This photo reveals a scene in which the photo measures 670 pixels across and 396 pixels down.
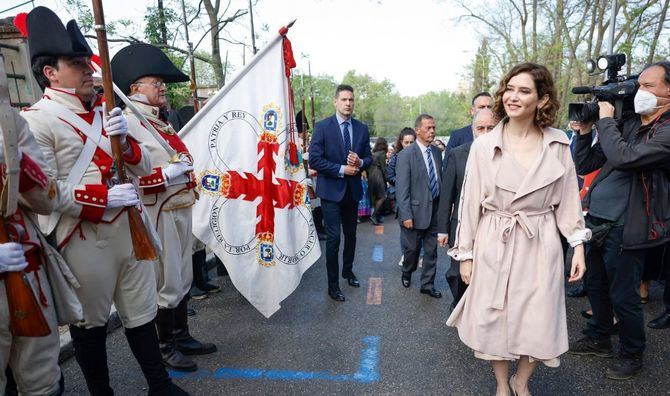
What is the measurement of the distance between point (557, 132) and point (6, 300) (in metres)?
2.72

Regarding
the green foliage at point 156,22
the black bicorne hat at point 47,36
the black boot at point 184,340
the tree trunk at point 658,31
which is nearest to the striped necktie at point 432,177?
the black boot at point 184,340

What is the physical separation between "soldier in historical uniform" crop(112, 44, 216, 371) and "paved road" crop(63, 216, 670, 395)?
395 millimetres

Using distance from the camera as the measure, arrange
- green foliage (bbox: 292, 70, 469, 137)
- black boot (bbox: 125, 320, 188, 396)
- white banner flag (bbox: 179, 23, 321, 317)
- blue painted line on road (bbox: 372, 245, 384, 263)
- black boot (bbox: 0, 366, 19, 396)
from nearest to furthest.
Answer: black boot (bbox: 0, 366, 19, 396) → black boot (bbox: 125, 320, 188, 396) → white banner flag (bbox: 179, 23, 321, 317) → blue painted line on road (bbox: 372, 245, 384, 263) → green foliage (bbox: 292, 70, 469, 137)

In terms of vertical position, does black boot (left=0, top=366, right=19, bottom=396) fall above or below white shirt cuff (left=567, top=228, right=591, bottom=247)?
below

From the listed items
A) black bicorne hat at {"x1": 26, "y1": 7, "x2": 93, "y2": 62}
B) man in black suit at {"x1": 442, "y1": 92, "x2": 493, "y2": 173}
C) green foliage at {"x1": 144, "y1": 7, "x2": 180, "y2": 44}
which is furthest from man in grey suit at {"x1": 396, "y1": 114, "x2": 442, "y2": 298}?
green foliage at {"x1": 144, "y1": 7, "x2": 180, "y2": 44}

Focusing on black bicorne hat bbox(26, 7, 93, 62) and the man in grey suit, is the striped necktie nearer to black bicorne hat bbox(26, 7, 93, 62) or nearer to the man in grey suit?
the man in grey suit

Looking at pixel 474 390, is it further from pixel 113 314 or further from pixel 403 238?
pixel 113 314

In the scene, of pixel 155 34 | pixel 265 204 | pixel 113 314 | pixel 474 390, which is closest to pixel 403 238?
pixel 265 204

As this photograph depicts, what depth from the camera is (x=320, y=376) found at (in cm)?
288

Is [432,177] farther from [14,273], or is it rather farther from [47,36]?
Answer: [14,273]

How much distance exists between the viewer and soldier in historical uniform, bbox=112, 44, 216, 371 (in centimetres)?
283

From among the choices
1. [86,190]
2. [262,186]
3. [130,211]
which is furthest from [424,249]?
[86,190]

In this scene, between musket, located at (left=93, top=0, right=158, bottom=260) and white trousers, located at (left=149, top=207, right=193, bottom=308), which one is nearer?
musket, located at (left=93, top=0, right=158, bottom=260)

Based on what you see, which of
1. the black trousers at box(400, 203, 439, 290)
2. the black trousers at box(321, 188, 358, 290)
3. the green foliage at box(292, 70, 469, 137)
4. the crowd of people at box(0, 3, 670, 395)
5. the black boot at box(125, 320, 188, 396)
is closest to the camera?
the crowd of people at box(0, 3, 670, 395)
